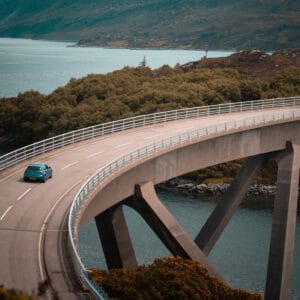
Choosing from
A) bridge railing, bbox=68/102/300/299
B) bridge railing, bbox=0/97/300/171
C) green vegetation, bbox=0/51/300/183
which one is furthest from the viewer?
green vegetation, bbox=0/51/300/183

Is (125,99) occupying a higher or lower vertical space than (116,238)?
higher

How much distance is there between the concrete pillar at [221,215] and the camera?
56188 mm

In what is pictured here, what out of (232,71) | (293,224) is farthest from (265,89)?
(293,224)

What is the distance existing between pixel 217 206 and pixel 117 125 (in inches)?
439

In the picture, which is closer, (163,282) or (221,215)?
(163,282)

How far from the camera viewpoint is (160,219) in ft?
143

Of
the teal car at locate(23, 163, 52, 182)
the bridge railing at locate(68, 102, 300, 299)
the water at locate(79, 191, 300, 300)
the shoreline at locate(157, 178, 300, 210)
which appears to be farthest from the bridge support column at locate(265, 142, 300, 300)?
the shoreline at locate(157, 178, 300, 210)

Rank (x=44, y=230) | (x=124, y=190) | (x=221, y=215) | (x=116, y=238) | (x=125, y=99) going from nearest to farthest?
(x=44, y=230)
(x=124, y=190)
(x=116, y=238)
(x=221, y=215)
(x=125, y=99)

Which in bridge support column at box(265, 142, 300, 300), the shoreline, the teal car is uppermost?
the teal car

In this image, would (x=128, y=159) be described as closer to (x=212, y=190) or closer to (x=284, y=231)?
(x=284, y=231)

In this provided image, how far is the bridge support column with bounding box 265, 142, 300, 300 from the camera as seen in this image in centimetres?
5609

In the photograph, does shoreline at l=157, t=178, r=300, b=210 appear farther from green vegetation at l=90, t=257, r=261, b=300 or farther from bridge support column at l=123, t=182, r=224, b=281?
green vegetation at l=90, t=257, r=261, b=300

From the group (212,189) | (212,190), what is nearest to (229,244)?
(212,190)

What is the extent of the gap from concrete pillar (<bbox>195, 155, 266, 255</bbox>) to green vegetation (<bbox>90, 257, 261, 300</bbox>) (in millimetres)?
26145
